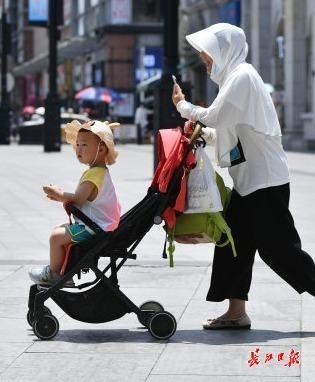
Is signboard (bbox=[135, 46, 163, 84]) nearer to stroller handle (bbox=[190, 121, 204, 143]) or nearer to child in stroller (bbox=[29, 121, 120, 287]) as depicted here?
child in stroller (bbox=[29, 121, 120, 287])

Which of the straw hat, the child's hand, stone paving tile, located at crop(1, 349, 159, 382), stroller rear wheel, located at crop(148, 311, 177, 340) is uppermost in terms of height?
the straw hat

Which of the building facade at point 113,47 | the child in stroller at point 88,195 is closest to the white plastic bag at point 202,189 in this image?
the child in stroller at point 88,195

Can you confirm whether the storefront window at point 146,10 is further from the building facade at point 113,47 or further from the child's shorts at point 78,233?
the child's shorts at point 78,233

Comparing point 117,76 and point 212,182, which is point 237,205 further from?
point 117,76

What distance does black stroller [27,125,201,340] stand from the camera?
6660mm

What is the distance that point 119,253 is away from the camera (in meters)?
6.77

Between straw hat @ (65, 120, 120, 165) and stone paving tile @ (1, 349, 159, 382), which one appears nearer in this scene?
stone paving tile @ (1, 349, 159, 382)

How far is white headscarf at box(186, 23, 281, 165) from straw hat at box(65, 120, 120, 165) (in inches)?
17.4

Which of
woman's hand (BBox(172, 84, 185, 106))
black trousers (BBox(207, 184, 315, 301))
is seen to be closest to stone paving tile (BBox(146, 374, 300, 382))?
black trousers (BBox(207, 184, 315, 301))

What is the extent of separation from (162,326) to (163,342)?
9 centimetres

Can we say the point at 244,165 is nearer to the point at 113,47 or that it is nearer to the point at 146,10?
the point at 113,47

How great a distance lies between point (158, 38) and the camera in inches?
2422

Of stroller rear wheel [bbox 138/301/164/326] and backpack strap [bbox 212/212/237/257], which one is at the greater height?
backpack strap [bbox 212/212/237/257]

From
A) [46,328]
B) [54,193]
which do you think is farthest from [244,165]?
[46,328]
